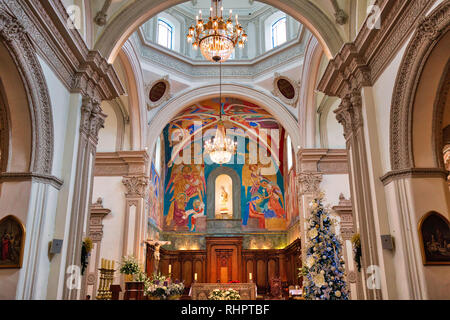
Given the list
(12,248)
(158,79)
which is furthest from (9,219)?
(158,79)

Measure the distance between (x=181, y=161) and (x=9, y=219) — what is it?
1538 cm

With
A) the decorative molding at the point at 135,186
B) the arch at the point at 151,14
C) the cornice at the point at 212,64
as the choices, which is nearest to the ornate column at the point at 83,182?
the arch at the point at 151,14

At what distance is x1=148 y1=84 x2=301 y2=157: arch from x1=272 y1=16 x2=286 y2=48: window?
2191 mm

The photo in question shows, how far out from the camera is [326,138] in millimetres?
14016

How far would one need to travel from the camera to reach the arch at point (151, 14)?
814 cm

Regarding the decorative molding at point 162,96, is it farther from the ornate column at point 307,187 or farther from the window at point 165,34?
the ornate column at point 307,187

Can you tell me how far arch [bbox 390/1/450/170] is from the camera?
5152 mm

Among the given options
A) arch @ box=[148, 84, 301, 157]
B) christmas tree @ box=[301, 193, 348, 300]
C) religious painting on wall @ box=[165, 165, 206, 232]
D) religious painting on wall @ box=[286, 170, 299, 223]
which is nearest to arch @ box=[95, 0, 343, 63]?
christmas tree @ box=[301, 193, 348, 300]

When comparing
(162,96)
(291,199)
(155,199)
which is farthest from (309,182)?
(155,199)

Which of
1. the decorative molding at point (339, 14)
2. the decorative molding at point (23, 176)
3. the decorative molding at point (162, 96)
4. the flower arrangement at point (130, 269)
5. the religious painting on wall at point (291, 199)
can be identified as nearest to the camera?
the decorative molding at point (23, 176)

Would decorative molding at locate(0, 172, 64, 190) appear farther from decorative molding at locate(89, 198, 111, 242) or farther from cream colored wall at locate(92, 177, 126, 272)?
cream colored wall at locate(92, 177, 126, 272)

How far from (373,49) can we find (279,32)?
958 cm

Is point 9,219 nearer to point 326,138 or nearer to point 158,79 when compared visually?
point 158,79

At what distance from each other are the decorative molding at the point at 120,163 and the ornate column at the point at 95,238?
1.07 m
